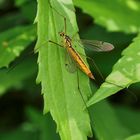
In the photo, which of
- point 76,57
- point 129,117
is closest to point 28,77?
point 129,117

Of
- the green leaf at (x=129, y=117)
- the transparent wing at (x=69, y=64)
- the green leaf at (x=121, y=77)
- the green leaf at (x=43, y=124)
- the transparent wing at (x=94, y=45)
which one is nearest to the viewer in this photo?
the green leaf at (x=121, y=77)

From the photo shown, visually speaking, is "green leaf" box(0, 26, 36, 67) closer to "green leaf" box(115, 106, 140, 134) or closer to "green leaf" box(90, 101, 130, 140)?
"green leaf" box(90, 101, 130, 140)

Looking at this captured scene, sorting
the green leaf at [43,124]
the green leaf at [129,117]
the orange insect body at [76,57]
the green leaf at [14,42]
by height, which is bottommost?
the green leaf at [129,117]

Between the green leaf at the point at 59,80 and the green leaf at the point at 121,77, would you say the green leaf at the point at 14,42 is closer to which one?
the green leaf at the point at 59,80

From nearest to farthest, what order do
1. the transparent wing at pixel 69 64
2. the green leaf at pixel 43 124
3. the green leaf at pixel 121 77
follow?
the green leaf at pixel 121 77 < the transparent wing at pixel 69 64 < the green leaf at pixel 43 124

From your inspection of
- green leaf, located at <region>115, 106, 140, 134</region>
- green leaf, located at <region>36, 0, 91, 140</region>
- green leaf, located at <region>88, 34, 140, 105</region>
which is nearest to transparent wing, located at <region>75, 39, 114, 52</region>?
green leaf, located at <region>36, 0, 91, 140</region>

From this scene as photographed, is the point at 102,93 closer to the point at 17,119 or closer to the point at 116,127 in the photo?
the point at 116,127

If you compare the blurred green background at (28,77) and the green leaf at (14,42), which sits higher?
the green leaf at (14,42)

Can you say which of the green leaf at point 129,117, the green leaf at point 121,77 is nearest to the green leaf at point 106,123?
the green leaf at point 129,117
